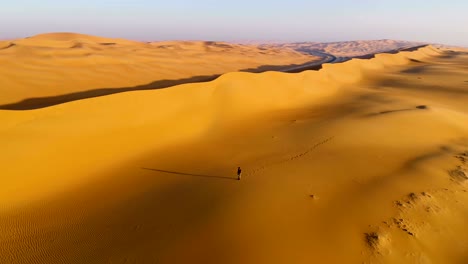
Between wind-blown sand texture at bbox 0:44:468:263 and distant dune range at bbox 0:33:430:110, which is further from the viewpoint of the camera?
distant dune range at bbox 0:33:430:110

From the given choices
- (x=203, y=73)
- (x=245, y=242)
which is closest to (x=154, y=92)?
(x=245, y=242)

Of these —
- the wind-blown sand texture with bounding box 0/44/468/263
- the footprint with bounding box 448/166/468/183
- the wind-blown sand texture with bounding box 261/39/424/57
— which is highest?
the footprint with bounding box 448/166/468/183

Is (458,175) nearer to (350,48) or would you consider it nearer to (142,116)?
(142,116)

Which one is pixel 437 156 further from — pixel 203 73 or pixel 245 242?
pixel 203 73

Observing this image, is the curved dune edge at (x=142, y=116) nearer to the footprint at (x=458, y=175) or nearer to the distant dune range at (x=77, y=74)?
the distant dune range at (x=77, y=74)

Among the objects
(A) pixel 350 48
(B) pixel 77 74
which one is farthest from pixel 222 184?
(A) pixel 350 48

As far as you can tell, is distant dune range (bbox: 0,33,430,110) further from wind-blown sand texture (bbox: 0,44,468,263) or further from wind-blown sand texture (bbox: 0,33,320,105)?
wind-blown sand texture (bbox: 0,44,468,263)

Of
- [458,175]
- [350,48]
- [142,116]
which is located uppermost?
[142,116]

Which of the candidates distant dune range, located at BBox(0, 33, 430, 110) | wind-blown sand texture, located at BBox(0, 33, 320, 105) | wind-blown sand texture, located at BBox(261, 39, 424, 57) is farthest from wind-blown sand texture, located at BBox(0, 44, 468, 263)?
wind-blown sand texture, located at BBox(261, 39, 424, 57)
